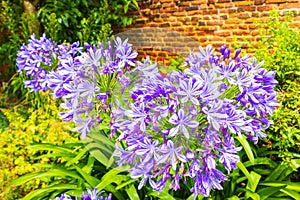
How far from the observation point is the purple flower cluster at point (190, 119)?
154 cm

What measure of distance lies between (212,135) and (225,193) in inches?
41.1

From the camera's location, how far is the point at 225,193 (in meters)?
2.50

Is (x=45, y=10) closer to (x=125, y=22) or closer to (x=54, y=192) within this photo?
(x=125, y=22)

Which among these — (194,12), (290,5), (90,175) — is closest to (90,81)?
(90,175)

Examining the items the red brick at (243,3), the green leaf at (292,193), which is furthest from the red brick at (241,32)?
the green leaf at (292,193)

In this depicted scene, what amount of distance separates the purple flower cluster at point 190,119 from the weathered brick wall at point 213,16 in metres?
2.39

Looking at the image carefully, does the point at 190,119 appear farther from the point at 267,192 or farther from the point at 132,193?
the point at 267,192

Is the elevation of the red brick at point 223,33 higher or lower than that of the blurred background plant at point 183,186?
higher

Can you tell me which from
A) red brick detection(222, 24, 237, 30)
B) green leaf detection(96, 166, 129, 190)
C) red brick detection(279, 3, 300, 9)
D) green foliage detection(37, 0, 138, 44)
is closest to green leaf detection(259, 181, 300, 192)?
green leaf detection(96, 166, 129, 190)

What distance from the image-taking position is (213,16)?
16.0 ft

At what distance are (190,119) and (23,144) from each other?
8.00 feet

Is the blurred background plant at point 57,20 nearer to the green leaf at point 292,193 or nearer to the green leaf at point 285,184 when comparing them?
the green leaf at point 285,184

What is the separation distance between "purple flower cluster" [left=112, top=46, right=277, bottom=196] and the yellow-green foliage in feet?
5.98

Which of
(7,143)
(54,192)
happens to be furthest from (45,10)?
(54,192)
